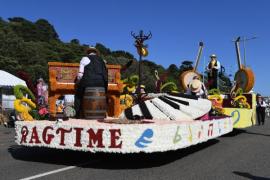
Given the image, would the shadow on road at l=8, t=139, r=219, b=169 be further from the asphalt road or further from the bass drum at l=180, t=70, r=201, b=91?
the bass drum at l=180, t=70, r=201, b=91

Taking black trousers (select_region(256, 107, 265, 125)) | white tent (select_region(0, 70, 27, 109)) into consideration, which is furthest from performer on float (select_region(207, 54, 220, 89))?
white tent (select_region(0, 70, 27, 109))

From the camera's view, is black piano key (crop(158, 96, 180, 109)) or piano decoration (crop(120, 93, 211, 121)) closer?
piano decoration (crop(120, 93, 211, 121))

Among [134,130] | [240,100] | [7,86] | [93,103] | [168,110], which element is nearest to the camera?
[134,130]

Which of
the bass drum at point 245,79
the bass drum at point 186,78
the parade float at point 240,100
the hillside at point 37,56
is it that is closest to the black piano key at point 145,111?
the parade float at point 240,100

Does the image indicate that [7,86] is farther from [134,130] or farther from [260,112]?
[134,130]

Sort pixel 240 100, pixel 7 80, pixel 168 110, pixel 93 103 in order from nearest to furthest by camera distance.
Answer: pixel 93 103 → pixel 168 110 → pixel 240 100 → pixel 7 80

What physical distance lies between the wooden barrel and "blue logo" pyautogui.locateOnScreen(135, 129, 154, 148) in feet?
5.59

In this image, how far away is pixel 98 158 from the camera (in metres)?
6.89

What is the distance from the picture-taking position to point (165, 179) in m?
5.18

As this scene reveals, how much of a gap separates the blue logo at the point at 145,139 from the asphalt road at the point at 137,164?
424 mm

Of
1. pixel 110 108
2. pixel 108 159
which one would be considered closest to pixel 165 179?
pixel 108 159

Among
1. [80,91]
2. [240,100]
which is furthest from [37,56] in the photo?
[80,91]

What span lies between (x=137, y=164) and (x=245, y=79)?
9495 mm

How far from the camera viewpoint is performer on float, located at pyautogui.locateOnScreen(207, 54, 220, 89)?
14906 millimetres
